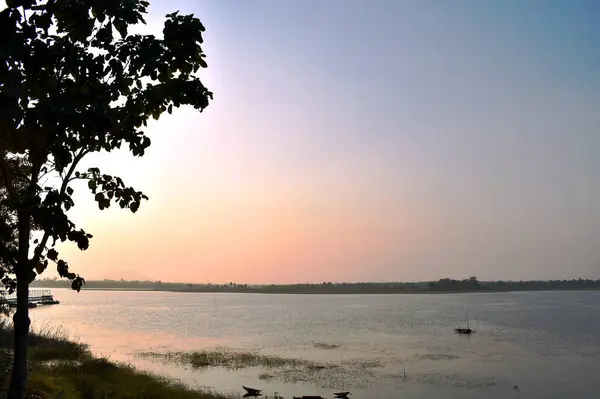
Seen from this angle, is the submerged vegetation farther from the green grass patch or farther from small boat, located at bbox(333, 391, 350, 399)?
small boat, located at bbox(333, 391, 350, 399)

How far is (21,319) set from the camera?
829 centimetres

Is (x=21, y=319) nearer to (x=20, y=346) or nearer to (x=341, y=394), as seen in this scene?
(x=20, y=346)

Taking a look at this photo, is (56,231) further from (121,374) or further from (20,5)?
(121,374)

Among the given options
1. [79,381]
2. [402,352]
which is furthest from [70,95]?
[402,352]

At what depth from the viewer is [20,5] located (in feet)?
17.6

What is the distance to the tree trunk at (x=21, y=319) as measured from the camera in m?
8.04

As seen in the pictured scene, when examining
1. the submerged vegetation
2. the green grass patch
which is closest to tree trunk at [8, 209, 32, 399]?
the submerged vegetation

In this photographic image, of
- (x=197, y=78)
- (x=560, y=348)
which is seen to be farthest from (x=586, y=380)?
(x=197, y=78)

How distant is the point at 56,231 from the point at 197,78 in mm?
2900

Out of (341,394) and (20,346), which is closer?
(20,346)

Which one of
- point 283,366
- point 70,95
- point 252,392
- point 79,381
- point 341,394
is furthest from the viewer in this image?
point 283,366

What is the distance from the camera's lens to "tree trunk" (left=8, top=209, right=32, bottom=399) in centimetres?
804

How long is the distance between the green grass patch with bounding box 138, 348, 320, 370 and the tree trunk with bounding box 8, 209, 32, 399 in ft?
133

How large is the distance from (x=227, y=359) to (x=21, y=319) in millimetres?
45500
